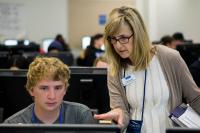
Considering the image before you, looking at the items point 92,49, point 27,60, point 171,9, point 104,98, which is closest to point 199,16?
point 171,9

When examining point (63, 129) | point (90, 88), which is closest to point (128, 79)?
point (90, 88)

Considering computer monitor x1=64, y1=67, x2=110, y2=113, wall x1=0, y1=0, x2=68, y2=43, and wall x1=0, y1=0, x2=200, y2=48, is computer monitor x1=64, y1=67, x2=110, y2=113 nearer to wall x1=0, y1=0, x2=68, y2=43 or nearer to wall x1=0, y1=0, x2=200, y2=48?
wall x1=0, y1=0, x2=200, y2=48

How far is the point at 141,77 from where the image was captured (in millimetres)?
2094

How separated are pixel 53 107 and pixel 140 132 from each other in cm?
45

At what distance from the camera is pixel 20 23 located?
1083 centimetres

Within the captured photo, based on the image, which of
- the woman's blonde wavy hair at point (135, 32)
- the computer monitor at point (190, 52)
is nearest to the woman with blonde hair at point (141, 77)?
the woman's blonde wavy hair at point (135, 32)

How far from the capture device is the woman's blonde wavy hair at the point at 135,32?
1.94 m

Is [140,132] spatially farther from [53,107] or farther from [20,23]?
[20,23]

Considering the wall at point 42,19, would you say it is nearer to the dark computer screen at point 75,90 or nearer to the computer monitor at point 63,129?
the dark computer screen at point 75,90

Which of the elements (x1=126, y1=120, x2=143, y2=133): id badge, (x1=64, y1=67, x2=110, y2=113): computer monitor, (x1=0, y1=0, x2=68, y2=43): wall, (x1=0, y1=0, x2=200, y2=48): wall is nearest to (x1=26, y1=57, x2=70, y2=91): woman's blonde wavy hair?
(x1=126, y1=120, x2=143, y2=133): id badge

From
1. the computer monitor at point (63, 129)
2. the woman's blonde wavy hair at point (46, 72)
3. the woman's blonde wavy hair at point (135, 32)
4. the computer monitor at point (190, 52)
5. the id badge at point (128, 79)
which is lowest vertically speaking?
the computer monitor at point (190, 52)

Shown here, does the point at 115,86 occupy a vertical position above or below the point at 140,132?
above

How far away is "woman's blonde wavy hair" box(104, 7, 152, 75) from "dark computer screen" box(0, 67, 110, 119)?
0.65 meters

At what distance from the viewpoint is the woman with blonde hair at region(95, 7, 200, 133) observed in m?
1.96
